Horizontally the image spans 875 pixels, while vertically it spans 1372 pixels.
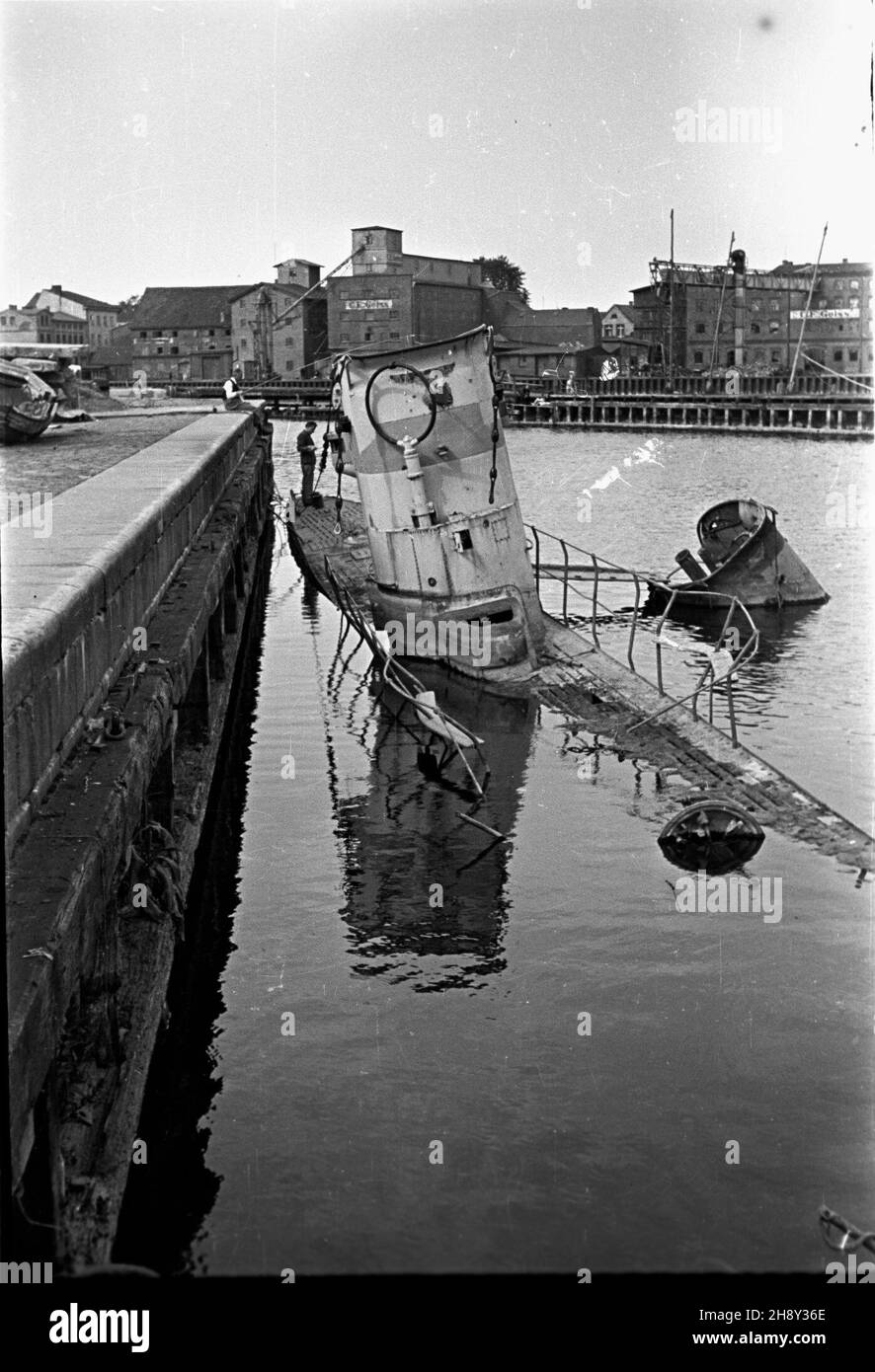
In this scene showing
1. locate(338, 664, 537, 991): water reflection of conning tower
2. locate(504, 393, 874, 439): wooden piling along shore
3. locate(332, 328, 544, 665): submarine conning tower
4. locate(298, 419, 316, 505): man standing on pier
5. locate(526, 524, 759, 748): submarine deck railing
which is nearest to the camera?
locate(338, 664, 537, 991): water reflection of conning tower

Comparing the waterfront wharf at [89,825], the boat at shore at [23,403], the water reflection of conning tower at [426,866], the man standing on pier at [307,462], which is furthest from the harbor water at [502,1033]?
the man standing on pier at [307,462]

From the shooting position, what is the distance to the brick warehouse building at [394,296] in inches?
5177

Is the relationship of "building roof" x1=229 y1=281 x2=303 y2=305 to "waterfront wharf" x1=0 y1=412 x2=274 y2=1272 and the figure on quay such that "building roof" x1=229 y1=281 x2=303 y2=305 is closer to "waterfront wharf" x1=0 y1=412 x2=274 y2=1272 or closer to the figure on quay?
the figure on quay

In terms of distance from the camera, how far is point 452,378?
28.0m

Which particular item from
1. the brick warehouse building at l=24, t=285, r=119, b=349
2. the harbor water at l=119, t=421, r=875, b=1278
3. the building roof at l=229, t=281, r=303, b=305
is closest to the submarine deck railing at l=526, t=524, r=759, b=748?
the harbor water at l=119, t=421, r=875, b=1278

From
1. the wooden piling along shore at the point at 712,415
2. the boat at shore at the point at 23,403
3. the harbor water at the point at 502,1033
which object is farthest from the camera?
the wooden piling along shore at the point at 712,415

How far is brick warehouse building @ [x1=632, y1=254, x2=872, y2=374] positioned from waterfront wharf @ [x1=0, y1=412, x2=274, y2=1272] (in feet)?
502

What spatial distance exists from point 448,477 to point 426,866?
11.7 meters

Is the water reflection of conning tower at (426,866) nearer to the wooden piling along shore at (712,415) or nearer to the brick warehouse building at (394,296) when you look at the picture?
the wooden piling along shore at (712,415)

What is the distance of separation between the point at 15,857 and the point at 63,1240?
2181 mm

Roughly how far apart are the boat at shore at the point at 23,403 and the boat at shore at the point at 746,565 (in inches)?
631

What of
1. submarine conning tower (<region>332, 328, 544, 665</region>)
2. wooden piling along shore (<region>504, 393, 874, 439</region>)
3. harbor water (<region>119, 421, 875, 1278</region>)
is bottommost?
harbor water (<region>119, 421, 875, 1278</region>)

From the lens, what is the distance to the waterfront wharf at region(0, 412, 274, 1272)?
8.28m
